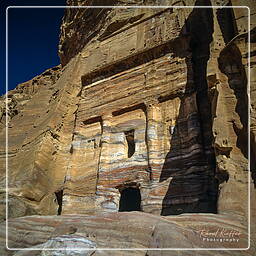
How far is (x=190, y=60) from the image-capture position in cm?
1384

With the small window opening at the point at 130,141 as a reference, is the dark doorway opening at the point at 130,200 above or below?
below

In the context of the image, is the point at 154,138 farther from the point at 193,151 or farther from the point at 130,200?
the point at 130,200

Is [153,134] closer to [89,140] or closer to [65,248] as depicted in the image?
[89,140]

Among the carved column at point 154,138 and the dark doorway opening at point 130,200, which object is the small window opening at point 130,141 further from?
the dark doorway opening at point 130,200

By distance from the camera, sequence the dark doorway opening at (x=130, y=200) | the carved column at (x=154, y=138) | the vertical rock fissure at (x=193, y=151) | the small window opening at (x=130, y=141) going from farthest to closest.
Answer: the dark doorway opening at (x=130, y=200) < the small window opening at (x=130, y=141) < the carved column at (x=154, y=138) < the vertical rock fissure at (x=193, y=151)

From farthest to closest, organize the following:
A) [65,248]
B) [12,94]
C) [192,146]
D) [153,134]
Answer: [12,94]
[153,134]
[192,146]
[65,248]

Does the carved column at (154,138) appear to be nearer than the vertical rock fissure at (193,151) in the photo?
No

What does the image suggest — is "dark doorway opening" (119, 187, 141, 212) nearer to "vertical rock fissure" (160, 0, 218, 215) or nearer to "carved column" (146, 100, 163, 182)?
"carved column" (146, 100, 163, 182)

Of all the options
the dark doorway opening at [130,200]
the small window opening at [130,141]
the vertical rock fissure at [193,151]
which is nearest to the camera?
the vertical rock fissure at [193,151]

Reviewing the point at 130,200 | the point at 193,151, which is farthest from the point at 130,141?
the point at 193,151

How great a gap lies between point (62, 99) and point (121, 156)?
6.46 metres

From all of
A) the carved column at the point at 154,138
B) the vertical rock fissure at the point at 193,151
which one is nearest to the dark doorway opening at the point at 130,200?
the carved column at the point at 154,138

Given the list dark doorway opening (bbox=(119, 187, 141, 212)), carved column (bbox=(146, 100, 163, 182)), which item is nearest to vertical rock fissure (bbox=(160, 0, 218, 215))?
carved column (bbox=(146, 100, 163, 182))

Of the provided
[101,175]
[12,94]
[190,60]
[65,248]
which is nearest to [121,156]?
[101,175]
